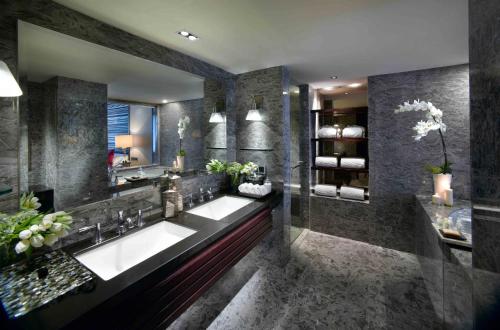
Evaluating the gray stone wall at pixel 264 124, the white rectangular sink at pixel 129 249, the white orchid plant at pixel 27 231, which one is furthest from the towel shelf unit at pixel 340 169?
the white orchid plant at pixel 27 231

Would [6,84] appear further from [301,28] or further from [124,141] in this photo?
[301,28]

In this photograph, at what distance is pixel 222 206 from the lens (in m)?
2.44

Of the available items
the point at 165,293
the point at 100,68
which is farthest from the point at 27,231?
the point at 100,68

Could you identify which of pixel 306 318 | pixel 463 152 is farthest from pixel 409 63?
pixel 306 318

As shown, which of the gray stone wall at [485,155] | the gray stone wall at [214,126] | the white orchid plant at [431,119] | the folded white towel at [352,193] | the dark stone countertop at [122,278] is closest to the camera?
the gray stone wall at [485,155]

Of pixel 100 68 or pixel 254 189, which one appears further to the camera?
pixel 254 189

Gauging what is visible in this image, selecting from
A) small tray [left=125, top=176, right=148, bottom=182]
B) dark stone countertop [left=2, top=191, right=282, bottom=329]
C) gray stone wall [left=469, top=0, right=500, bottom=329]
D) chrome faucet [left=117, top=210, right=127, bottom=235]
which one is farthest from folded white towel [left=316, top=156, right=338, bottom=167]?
chrome faucet [left=117, top=210, right=127, bottom=235]

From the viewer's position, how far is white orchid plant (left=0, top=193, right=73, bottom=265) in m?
0.97

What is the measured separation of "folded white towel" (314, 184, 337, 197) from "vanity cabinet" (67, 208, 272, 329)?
7.14ft

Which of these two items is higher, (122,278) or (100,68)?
(100,68)

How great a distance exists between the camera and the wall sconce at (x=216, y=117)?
8.52ft

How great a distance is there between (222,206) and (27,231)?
1.64m

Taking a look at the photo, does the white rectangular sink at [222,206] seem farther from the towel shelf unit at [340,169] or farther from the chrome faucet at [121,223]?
the towel shelf unit at [340,169]

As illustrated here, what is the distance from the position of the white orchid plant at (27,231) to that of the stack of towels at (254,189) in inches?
64.6
